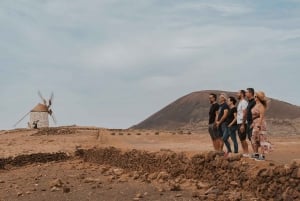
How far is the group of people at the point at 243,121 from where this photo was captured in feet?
42.8

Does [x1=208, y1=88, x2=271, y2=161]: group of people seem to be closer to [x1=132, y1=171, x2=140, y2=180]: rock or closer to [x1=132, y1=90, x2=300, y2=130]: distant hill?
[x1=132, y1=171, x2=140, y2=180]: rock

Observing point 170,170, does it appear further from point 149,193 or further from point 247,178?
point 247,178

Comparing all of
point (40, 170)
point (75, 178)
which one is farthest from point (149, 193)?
point (40, 170)

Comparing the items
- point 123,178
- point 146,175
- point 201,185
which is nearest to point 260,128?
point 201,185

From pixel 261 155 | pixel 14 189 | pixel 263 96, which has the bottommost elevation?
pixel 14 189

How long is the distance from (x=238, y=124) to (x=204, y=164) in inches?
60.4

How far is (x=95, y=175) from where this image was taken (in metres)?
18.5

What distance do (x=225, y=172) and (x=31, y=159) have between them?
12807mm

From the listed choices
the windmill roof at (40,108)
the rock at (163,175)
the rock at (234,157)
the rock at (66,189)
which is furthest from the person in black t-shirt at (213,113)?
the windmill roof at (40,108)

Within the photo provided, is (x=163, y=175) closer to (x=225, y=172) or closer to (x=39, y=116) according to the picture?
(x=225, y=172)

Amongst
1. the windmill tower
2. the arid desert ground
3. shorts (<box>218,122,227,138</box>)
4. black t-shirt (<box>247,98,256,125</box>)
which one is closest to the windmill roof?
the windmill tower

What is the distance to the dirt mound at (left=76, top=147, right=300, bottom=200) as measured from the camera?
1070 centimetres

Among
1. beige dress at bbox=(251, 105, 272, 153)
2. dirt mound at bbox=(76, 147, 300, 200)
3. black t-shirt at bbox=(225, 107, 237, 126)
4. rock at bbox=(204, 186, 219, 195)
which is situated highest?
black t-shirt at bbox=(225, 107, 237, 126)

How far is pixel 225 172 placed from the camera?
12844mm
